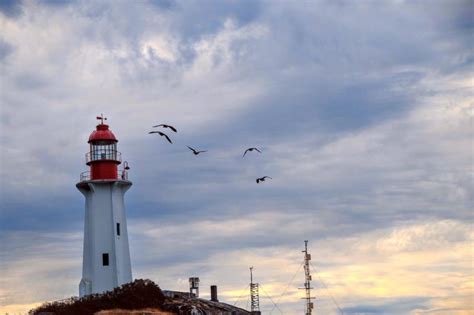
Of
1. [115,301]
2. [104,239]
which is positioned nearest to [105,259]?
[104,239]

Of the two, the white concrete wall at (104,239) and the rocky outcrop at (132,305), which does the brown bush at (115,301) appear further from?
the white concrete wall at (104,239)

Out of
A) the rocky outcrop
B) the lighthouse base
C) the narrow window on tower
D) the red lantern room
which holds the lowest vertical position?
the rocky outcrop

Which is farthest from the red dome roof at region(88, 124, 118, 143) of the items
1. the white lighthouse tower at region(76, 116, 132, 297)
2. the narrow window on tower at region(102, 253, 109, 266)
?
the narrow window on tower at region(102, 253, 109, 266)

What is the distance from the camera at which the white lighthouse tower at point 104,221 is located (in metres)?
76.9

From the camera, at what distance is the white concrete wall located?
76.8 meters

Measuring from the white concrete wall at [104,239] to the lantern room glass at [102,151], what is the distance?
194cm

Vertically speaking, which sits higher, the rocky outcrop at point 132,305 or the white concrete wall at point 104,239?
the white concrete wall at point 104,239

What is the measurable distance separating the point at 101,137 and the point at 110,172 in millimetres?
2549

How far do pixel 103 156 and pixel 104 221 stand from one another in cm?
458

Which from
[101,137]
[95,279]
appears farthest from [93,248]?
[101,137]

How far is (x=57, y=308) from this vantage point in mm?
72750

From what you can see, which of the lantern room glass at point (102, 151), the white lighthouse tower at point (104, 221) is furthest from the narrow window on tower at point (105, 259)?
the lantern room glass at point (102, 151)

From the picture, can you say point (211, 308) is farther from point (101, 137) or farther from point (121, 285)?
point (101, 137)

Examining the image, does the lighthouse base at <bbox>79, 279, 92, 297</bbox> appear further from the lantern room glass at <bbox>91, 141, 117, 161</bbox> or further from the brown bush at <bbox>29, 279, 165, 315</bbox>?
the lantern room glass at <bbox>91, 141, 117, 161</bbox>
